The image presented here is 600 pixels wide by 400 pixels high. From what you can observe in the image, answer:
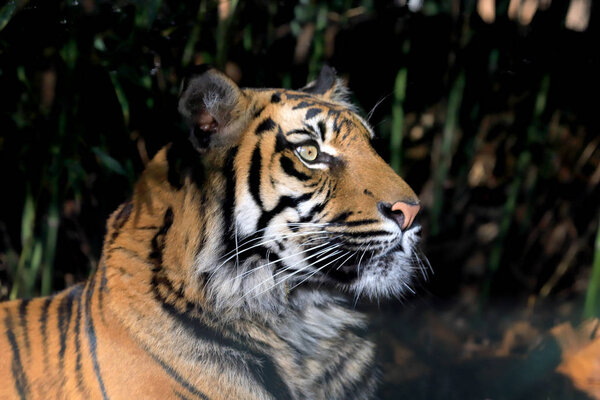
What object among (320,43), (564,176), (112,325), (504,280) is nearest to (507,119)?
(564,176)

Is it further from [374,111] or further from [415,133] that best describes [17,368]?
[415,133]

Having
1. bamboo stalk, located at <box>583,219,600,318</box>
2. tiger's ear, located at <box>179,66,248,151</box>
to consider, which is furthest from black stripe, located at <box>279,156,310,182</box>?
bamboo stalk, located at <box>583,219,600,318</box>

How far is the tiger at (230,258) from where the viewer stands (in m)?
1.23

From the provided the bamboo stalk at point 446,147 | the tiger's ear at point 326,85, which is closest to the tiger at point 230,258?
the tiger's ear at point 326,85

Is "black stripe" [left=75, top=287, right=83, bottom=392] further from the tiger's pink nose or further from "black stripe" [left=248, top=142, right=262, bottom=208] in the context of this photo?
the tiger's pink nose

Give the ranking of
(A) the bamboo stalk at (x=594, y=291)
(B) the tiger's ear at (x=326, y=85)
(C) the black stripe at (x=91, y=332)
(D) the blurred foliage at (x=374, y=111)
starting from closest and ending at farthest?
(C) the black stripe at (x=91, y=332)
(B) the tiger's ear at (x=326, y=85)
(D) the blurred foliage at (x=374, y=111)
(A) the bamboo stalk at (x=594, y=291)

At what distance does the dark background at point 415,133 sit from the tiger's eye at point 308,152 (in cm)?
35

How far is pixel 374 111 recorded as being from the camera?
2027 millimetres

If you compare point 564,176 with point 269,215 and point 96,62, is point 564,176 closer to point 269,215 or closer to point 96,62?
point 269,215

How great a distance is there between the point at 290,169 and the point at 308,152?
0.05 metres

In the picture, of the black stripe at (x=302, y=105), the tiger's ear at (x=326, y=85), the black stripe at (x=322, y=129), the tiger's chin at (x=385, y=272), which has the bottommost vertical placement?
the tiger's chin at (x=385, y=272)

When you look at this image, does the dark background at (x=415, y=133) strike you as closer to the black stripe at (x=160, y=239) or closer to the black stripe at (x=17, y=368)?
the black stripe at (x=160, y=239)

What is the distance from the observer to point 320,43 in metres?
1.92

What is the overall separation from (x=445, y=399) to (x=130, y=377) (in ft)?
3.33
